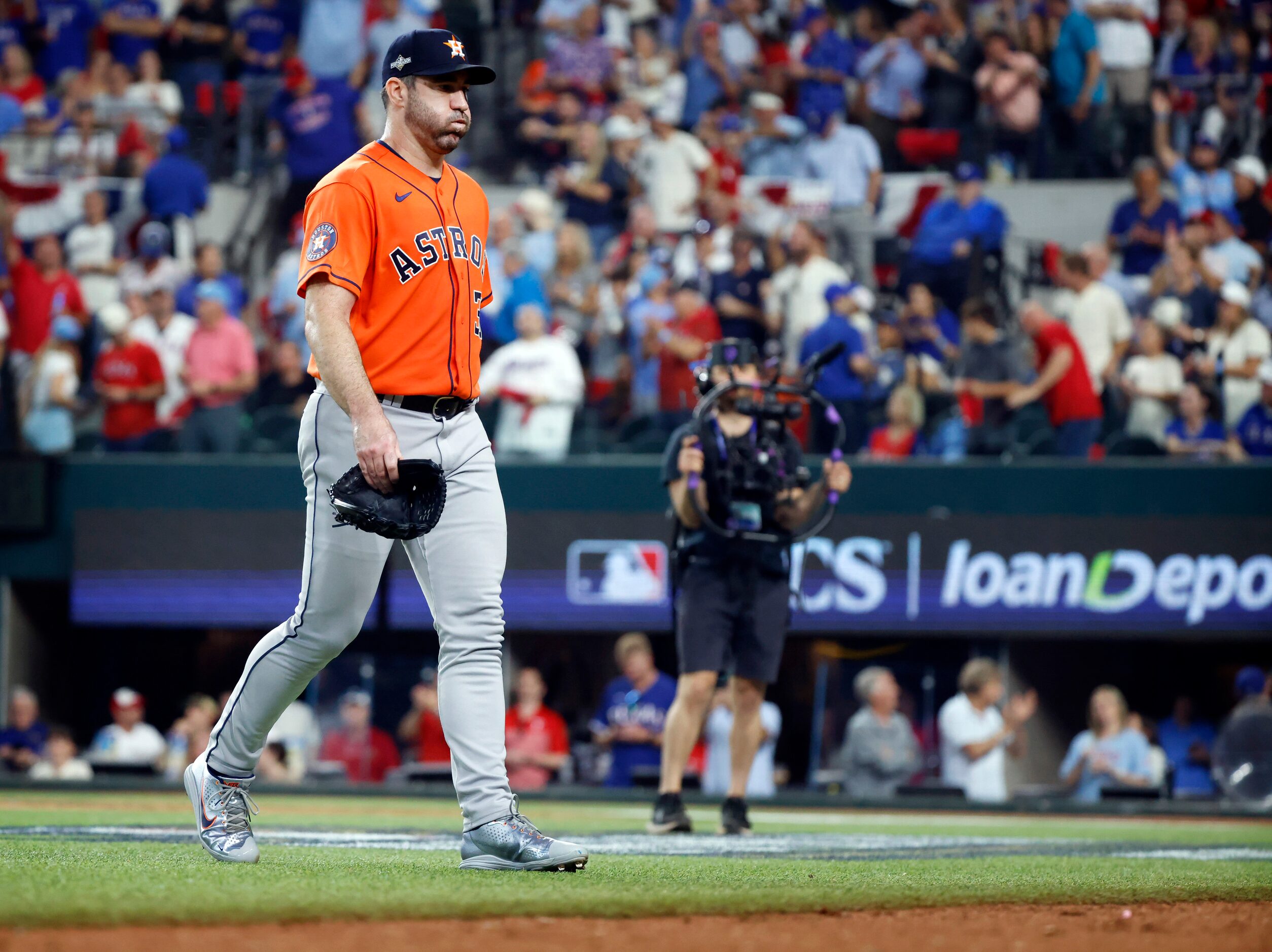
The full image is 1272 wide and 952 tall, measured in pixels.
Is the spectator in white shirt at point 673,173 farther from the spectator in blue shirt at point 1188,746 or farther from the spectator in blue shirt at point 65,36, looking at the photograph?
the spectator in blue shirt at point 65,36

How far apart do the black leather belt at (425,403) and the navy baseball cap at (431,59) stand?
85cm

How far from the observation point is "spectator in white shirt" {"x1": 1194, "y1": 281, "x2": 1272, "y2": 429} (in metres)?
12.1

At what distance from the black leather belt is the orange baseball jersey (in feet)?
0.07

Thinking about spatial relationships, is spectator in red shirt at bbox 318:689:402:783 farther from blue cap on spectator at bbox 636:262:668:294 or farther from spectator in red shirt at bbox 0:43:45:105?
spectator in red shirt at bbox 0:43:45:105

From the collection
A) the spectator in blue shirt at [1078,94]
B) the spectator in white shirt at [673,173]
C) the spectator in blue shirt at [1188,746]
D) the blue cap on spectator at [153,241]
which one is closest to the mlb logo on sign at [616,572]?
the spectator in white shirt at [673,173]

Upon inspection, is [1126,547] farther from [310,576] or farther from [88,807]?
[310,576]

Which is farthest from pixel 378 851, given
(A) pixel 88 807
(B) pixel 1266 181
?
(B) pixel 1266 181

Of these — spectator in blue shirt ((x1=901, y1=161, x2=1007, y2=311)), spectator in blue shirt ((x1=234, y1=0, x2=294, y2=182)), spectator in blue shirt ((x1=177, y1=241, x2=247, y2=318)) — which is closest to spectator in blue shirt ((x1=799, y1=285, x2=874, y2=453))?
spectator in blue shirt ((x1=901, y1=161, x2=1007, y2=311))

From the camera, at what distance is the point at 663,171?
48.3 feet

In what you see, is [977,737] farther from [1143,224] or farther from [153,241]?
[153,241]

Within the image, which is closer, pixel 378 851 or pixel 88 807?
pixel 378 851

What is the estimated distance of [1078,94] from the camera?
1525cm

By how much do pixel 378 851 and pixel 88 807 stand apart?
4.19 m

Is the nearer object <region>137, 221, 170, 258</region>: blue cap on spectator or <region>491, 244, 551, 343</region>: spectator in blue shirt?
<region>491, 244, 551, 343</region>: spectator in blue shirt
